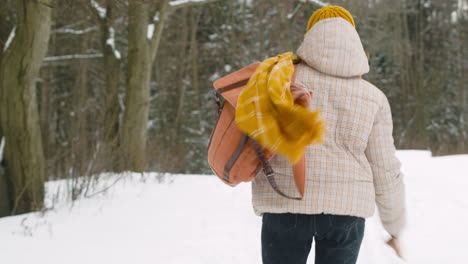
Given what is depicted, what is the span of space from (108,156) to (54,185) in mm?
1272

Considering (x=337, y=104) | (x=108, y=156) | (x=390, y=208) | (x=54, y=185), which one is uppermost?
(x=337, y=104)

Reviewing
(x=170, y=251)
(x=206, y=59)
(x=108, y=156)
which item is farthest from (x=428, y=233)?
(x=206, y=59)

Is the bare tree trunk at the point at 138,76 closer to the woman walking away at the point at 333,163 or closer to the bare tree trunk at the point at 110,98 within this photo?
the bare tree trunk at the point at 110,98

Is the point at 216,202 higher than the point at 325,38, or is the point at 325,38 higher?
the point at 325,38

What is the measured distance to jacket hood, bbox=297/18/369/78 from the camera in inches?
75.5

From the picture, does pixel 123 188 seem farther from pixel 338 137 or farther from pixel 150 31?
pixel 338 137

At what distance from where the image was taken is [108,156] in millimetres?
6500

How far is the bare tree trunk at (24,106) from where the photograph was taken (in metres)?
5.86

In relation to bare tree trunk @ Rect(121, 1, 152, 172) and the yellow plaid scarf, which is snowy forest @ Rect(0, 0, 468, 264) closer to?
bare tree trunk @ Rect(121, 1, 152, 172)

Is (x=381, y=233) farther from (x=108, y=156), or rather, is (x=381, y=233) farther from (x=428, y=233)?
(x=108, y=156)

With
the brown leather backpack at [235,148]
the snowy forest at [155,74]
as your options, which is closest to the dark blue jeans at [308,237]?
the brown leather backpack at [235,148]

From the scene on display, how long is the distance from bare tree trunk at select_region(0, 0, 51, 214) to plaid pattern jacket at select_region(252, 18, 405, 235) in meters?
4.72

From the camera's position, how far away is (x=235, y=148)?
1759 millimetres

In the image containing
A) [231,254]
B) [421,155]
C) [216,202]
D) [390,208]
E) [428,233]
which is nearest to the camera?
[390,208]
